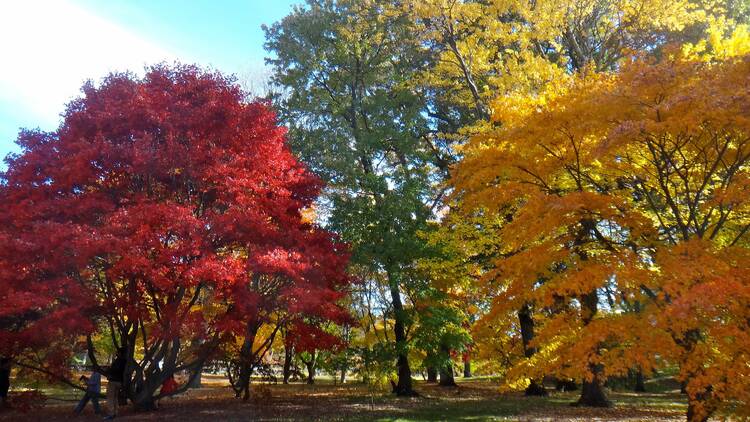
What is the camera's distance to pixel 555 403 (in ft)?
54.1

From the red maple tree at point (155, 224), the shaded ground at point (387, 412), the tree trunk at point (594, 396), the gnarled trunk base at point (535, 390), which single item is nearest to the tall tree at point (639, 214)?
the shaded ground at point (387, 412)

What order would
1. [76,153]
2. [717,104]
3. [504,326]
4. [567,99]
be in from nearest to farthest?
[717,104]
[567,99]
[76,153]
[504,326]

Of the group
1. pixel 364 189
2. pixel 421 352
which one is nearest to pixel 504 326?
pixel 421 352

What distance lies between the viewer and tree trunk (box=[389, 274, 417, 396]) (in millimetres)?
16844

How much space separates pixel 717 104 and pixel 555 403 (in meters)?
13.0

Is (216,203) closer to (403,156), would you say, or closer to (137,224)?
(137,224)

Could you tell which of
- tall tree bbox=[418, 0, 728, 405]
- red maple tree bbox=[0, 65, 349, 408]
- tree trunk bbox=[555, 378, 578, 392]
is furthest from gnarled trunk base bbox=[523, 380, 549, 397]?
red maple tree bbox=[0, 65, 349, 408]

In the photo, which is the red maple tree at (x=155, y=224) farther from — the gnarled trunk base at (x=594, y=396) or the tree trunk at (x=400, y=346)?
the gnarled trunk base at (x=594, y=396)

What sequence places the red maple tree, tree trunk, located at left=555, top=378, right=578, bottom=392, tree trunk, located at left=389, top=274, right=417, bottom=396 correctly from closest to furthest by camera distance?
the red maple tree < tree trunk, located at left=389, top=274, right=417, bottom=396 < tree trunk, located at left=555, top=378, right=578, bottom=392

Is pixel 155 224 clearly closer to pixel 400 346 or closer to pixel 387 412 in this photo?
pixel 387 412

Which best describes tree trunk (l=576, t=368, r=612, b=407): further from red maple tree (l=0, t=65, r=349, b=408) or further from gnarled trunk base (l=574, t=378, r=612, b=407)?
red maple tree (l=0, t=65, r=349, b=408)

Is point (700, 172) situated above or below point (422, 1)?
below

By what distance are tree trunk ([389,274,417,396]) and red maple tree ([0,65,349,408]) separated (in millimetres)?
4957

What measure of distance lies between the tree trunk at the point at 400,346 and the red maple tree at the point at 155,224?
496cm
